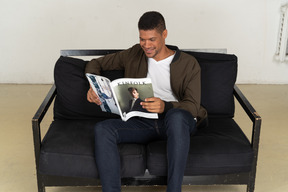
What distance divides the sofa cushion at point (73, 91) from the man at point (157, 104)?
100 mm

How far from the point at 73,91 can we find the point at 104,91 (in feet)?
1.45

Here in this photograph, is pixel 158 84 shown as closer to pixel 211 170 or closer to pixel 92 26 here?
pixel 211 170

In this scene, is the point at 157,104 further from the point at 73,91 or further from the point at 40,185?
the point at 40,185

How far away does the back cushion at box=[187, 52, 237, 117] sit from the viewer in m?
2.57

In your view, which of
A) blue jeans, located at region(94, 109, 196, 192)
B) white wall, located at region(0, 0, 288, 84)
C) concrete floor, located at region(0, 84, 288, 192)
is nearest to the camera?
blue jeans, located at region(94, 109, 196, 192)

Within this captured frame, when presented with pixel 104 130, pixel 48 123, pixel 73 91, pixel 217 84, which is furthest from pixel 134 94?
pixel 48 123

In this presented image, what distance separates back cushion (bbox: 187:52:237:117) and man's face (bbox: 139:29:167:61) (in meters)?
0.39

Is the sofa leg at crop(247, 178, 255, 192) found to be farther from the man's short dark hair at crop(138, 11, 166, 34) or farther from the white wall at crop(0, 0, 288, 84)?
the white wall at crop(0, 0, 288, 84)

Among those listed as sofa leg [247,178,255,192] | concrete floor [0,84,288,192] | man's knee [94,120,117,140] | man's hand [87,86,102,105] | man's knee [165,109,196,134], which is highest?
man's hand [87,86,102,105]

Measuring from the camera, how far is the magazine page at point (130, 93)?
2072mm

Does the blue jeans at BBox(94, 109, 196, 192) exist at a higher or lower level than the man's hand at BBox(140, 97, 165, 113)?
lower

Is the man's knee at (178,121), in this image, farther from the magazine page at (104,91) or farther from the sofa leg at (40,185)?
the sofa leg at (40,185)

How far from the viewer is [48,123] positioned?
354cm

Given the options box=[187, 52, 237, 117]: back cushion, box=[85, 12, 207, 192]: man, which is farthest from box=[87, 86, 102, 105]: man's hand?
box=[187, 52, 237, 117]: back cushion
